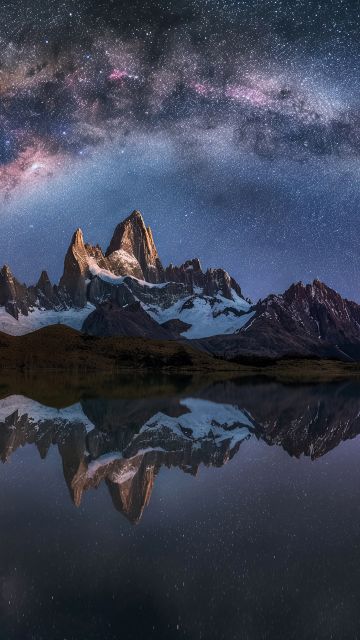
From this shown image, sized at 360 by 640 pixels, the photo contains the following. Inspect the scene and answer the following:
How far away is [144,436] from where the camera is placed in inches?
1684

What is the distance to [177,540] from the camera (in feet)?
62.2

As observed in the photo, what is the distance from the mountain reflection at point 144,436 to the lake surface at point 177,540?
0.24 m

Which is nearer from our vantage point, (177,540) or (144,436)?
(177,540)

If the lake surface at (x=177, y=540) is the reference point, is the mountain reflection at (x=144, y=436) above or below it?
above

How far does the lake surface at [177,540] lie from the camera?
13491 mm

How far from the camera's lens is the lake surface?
13491 mm

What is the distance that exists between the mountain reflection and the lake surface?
241 mm

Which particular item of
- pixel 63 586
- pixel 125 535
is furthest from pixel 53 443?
pixel 63 586

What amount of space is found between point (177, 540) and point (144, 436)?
2402 centimetres

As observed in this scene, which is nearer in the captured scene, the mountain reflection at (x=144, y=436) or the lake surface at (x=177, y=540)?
the lake surface at (x=177, y=540)

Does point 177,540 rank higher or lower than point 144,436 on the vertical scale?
lower

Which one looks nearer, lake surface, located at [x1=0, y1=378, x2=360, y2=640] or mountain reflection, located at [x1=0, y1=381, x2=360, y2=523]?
lake surface, located at [x1=0, y1=378, x2=360, y2=640]

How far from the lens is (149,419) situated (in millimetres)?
56188

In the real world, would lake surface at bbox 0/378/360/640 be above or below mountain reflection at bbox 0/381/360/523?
below
